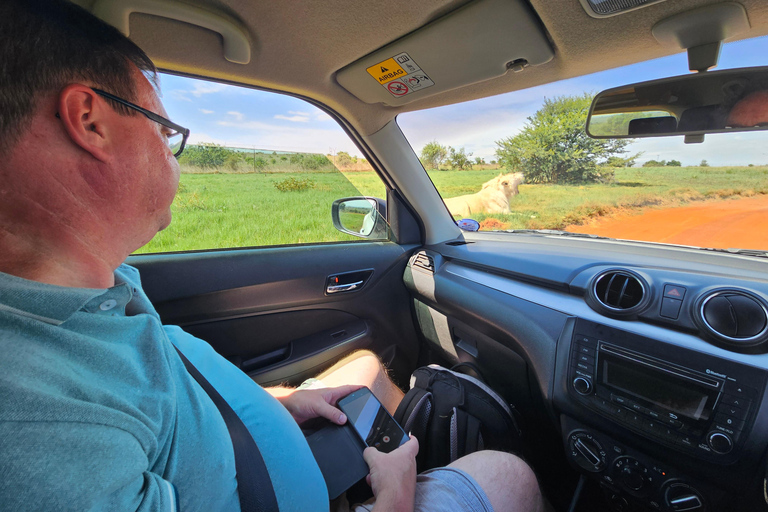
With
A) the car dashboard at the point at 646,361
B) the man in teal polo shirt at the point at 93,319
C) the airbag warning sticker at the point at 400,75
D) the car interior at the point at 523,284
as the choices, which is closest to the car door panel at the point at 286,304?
the car interior at the point at 523,284

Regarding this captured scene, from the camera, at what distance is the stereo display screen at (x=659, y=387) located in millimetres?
1224

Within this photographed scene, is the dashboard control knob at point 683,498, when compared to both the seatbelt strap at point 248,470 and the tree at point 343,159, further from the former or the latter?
the tree at point 343,159

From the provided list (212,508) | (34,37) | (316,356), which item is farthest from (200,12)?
(316,356)

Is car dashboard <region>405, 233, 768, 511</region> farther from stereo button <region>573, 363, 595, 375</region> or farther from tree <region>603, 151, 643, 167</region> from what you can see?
tree <region>603, 151, 643, 167</region>

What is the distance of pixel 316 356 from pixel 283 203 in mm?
1262

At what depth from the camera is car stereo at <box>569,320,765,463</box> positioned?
3.78 ft

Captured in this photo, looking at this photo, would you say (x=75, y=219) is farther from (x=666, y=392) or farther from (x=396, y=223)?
(x=396, y=223)

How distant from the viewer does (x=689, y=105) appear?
1.48 meters

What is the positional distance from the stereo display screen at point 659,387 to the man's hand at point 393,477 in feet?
2.78

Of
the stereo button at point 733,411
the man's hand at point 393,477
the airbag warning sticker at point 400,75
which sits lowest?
the man's hand at point 393,477

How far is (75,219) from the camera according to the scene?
886mm

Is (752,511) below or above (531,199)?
below

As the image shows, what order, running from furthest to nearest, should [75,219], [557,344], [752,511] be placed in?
[557,344] → [752,511] → [75,219]

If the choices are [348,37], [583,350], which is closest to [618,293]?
[583,350]
